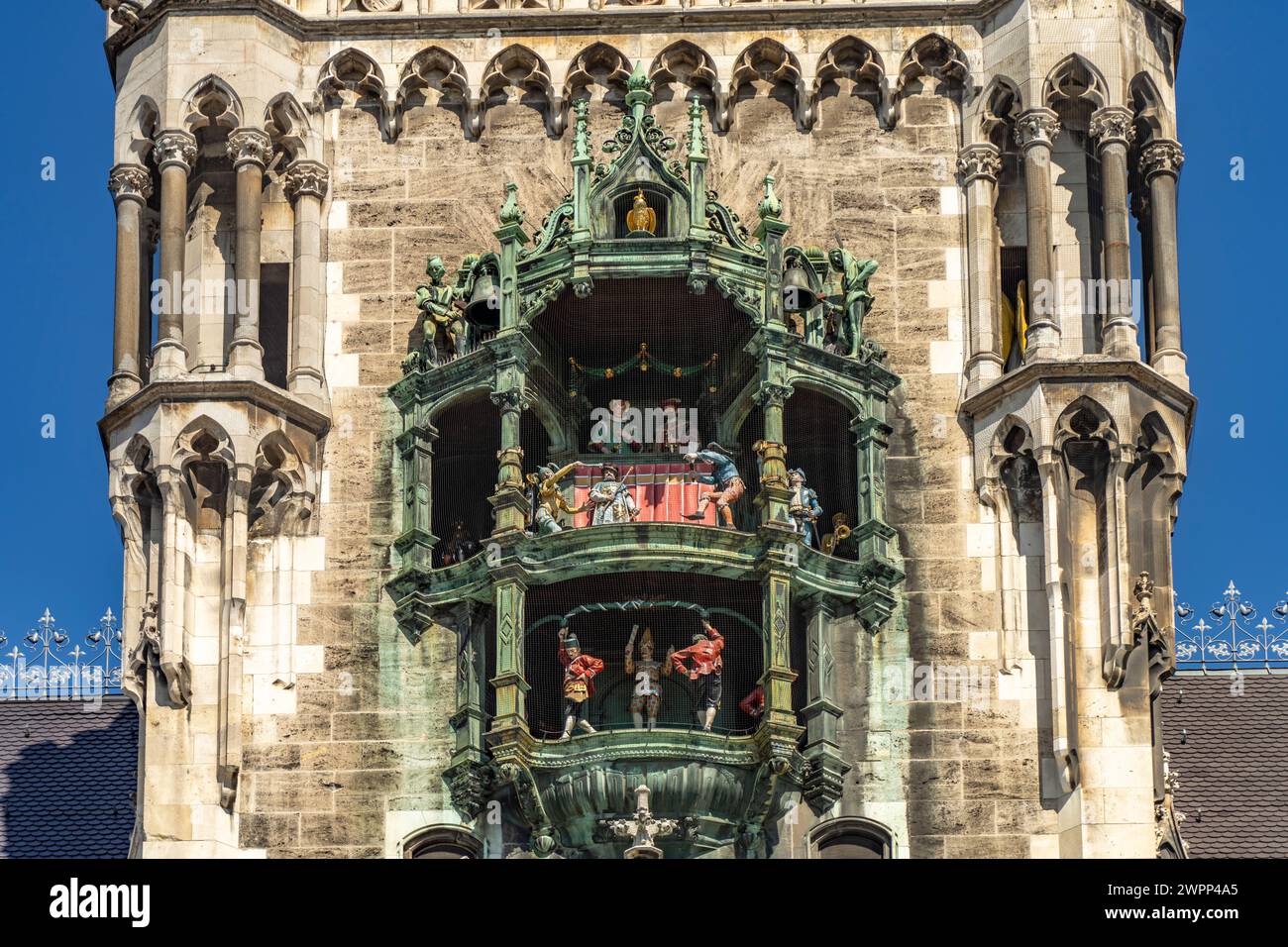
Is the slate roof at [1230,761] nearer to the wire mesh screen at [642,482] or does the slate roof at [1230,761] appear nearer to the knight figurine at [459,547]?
the wire mesh screen at [642,482]

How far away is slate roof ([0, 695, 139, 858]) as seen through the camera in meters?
53.9

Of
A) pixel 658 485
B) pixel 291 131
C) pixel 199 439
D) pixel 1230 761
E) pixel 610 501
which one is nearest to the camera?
pixel 199 439

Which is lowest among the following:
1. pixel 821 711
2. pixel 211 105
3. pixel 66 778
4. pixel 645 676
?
pixel 821 711

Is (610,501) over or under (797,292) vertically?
under

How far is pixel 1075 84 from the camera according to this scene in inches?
2044

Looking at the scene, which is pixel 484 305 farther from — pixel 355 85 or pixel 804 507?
pixel 804 507

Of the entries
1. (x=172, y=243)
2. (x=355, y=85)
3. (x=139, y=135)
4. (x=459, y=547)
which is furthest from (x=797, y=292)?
(x=139, y=135)

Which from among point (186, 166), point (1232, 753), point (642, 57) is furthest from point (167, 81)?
point (1232, 753)

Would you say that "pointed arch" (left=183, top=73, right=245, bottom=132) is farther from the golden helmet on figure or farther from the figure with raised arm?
the figure with raised arm

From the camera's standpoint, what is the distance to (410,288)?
171 ft

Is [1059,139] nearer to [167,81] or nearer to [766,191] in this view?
[766,191]

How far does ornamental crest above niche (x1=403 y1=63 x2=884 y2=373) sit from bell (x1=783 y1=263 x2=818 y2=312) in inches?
0.4

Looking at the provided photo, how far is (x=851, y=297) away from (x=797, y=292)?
23.0 inches

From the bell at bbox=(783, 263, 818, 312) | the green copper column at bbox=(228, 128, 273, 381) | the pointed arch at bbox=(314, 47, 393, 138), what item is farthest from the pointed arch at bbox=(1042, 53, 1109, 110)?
the green copper column at bbox=(228, 128, 273, 381)
